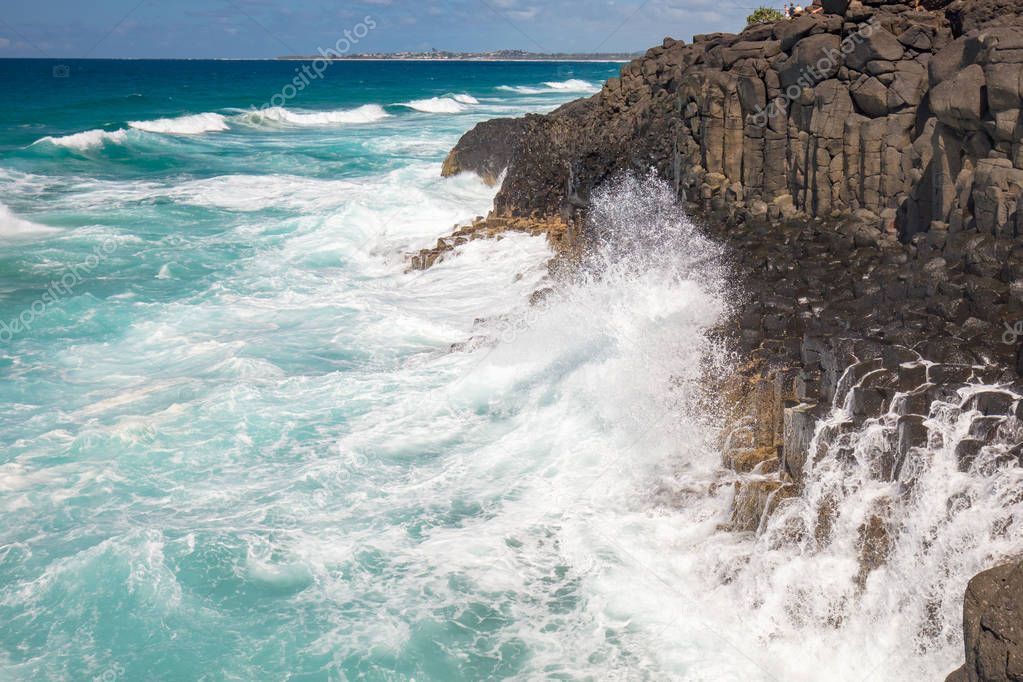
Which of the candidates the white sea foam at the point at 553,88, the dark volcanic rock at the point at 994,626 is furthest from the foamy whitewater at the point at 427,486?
the white sea foam at the point at 553,88

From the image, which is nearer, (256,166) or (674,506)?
(674,506)

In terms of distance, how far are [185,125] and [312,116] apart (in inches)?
328

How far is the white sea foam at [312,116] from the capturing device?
190 ft

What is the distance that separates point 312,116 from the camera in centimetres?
5988

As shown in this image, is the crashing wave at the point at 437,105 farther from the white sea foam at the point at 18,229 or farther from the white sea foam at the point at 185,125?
the white sea foam at the point at 18,229

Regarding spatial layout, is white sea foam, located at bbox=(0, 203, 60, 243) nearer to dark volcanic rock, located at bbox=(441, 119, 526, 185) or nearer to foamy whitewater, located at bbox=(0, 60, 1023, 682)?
foamy whitewater, located at bbox=(0, 60, 1023, 682)

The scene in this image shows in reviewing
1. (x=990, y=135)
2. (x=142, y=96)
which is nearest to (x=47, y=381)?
(x=990, y=135)

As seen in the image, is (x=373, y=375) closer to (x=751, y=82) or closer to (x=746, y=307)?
(x=746, y=307)

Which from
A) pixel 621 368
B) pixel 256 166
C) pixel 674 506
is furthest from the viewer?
pixel 256 166

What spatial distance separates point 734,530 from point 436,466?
12.8 ft

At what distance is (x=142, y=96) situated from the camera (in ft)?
236

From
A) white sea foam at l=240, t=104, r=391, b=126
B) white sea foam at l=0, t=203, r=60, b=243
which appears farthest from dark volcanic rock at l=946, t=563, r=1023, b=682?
white sea foam at l=240, t=104, r=391, b=126

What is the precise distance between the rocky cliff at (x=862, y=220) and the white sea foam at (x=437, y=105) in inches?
1871

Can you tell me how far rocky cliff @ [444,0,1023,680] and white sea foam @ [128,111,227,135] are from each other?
3632 centimetres
